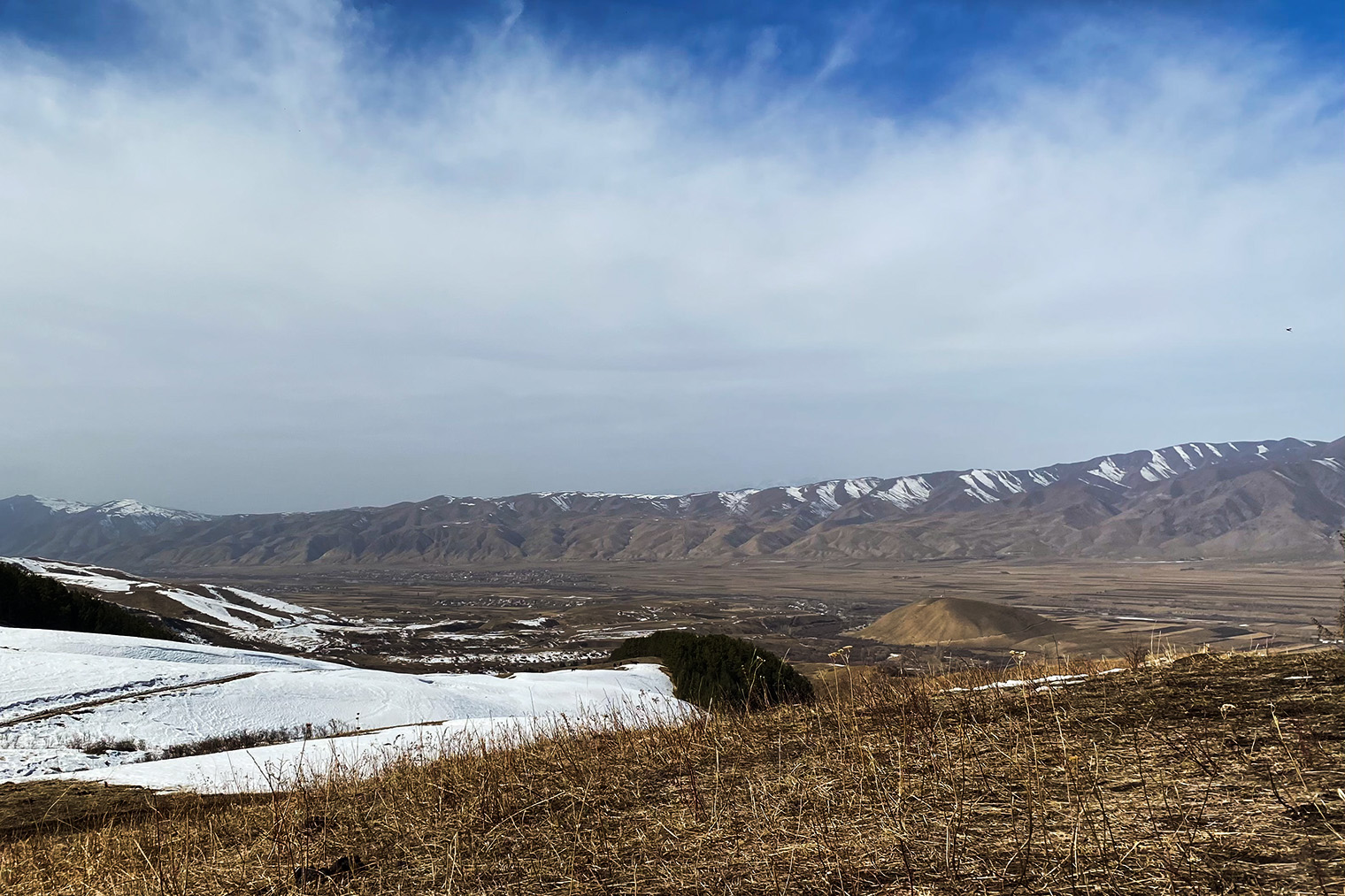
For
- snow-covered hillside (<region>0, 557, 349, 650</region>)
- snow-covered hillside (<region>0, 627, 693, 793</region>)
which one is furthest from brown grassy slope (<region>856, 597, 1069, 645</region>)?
snow-covered hillside (<region>0, 557, 349, 650</region>)

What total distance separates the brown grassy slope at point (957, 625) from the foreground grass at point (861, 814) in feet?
242

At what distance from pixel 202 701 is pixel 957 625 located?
7001cm

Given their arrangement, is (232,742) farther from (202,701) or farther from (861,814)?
(861,814)

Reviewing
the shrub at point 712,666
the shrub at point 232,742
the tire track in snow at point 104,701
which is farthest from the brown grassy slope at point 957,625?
the shrub at point 232,742

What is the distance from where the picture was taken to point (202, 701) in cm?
2245

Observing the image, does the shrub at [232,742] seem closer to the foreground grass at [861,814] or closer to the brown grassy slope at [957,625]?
the foreground grass at [861,814]

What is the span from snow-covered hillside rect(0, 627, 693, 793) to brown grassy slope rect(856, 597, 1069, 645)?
52984 mm

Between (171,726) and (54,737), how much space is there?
2.62 meters

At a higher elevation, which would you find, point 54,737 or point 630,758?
point 630,758

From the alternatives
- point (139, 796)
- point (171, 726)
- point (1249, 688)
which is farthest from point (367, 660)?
point (1249, 688)

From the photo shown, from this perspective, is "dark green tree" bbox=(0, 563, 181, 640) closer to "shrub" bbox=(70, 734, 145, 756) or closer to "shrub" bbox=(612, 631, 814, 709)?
"shrub" bbox=(70, 734, 145, 756)

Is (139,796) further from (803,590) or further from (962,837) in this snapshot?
(803,590)

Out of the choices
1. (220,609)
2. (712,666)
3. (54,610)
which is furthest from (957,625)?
→ (220,609)

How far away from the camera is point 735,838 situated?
3.75 meters
